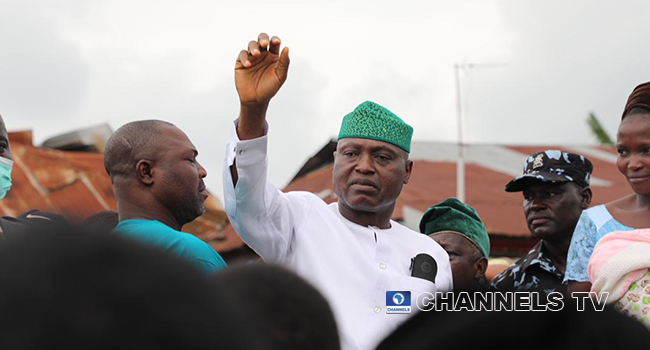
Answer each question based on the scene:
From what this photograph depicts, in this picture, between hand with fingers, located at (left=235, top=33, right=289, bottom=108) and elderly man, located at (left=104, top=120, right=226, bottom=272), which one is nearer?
hand with fingers, located at (left=235, top=33, right=289, bottom=108)

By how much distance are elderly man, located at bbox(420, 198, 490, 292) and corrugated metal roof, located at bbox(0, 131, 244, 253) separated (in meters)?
3.61

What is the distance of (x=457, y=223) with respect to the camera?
13.2 ft

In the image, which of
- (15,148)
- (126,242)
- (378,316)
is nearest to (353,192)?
(378,316)

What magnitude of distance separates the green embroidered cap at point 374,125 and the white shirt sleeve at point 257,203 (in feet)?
1.69

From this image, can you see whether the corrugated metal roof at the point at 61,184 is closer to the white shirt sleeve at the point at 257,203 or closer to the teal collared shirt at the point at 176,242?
the white shirt sleeve at the point at 257,203

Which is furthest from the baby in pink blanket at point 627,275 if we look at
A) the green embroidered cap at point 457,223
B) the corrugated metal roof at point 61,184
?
the corrugated metal roof at point 61,184

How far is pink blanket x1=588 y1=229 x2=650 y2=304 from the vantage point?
235 centimetres

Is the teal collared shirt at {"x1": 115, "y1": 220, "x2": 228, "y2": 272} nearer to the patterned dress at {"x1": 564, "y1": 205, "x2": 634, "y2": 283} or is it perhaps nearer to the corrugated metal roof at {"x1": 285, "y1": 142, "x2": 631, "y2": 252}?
the patterned dress at {"x1": 564, "y1": 205, "x2": 634, "y2": 283}

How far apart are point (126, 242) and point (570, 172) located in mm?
3381

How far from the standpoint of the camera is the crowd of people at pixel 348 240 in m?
0.63

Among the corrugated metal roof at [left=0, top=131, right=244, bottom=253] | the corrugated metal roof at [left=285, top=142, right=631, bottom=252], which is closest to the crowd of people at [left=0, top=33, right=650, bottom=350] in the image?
the corrugated metal roof at [left=0, top=131, right=244, bottom=253]

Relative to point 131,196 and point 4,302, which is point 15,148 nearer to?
point 131,196

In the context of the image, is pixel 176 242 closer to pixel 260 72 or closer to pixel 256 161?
pixel 256 161

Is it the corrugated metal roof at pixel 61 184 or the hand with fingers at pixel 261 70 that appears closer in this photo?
the hand with fingers at pixel 261 70
